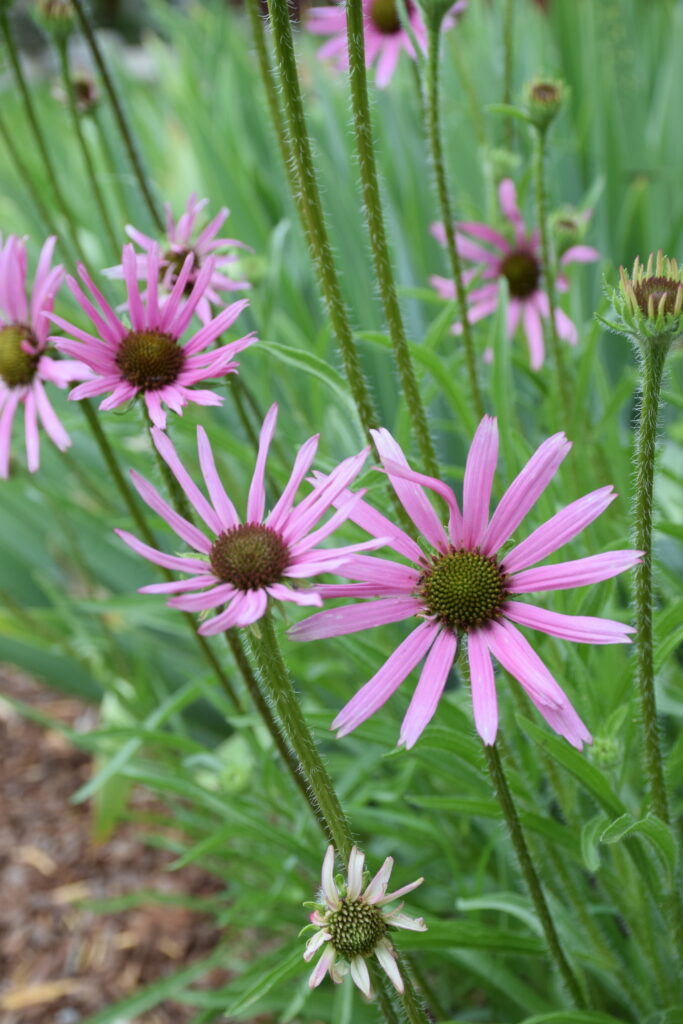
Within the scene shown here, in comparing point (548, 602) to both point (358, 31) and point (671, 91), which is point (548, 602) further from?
point (671, 91)

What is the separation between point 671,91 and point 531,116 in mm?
1382

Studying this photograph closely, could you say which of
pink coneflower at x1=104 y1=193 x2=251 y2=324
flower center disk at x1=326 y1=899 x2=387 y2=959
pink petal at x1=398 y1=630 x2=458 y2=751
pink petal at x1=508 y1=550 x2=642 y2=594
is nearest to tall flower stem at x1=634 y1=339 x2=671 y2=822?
pink petal at x1=508 y1=550 x2=642 y2=594

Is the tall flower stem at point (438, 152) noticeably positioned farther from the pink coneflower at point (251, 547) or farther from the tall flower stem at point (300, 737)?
the tall flower stem at point (300, 737)

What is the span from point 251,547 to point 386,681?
0.11 m

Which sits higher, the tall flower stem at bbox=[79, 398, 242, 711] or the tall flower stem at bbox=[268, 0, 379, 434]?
the tall flower stem at bbox=[268, 0, 379, 434]

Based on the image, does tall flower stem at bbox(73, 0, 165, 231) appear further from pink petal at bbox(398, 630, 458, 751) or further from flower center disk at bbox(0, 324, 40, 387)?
pink petal at bbox(398, 630, 458, 751)

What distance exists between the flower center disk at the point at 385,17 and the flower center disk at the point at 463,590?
1.02 meters

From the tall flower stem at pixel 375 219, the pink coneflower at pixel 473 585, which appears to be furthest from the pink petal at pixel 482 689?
the tall flower stem at pixel 375 219

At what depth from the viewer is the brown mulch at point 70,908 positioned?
160 centimetres

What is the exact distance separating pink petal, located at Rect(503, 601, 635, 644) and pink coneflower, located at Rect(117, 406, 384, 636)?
4.3 inches

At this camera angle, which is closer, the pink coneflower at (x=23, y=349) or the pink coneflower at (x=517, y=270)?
the pink coneflower at (x=23, y=349)

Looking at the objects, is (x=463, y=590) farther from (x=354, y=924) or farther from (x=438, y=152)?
(x=438, y=152)

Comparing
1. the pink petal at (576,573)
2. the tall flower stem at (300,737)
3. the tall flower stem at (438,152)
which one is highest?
the tall flower stem at (438,152)

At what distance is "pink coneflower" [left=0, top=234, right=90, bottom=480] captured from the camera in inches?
33.9
